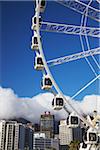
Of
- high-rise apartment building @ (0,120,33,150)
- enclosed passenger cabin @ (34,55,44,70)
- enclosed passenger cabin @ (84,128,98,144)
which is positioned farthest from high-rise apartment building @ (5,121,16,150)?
enclosed passenger cabin @ (84,128,98,144)

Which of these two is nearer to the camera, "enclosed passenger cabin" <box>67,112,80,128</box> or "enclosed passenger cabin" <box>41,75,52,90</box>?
"enclosed passenger cabin" <box>67,112,80,128</box>

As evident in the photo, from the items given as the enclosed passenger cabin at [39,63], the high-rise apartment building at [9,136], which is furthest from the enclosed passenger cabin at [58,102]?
the high-rise apartment building at [9,136]

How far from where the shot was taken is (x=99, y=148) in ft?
74.8

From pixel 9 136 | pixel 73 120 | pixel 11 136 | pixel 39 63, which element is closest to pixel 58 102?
pixel 73 120

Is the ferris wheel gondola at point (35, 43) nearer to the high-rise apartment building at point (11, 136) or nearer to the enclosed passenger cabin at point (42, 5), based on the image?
the enclosed passenger cabin at point (42, 5)

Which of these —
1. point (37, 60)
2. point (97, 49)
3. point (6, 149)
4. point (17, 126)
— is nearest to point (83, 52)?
point (97, 49)

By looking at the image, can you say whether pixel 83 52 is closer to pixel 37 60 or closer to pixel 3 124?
pixel 37 60

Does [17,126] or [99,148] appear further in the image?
[17,126]

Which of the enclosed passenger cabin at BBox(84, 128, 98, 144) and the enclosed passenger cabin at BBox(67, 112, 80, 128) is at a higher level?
the enclosed passenger cabin at BBox(67, 112, 80, 128)

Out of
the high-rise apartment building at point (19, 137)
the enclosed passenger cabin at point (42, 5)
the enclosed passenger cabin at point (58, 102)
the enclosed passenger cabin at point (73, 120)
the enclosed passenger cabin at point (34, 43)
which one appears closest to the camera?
the enclosed passenger cabin at point (73, 120)

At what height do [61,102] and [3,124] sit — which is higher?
[3,124]

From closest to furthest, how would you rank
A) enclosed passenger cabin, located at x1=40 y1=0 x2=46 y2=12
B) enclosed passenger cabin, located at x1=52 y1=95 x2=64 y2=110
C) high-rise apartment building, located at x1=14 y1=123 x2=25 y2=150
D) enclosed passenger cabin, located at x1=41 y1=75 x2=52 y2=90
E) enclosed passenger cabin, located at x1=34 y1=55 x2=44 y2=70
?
1. enclosed passenger cabin, located at x1=52 y1=95 x2=64 y2=110
2. enclosed passenger cabin, located at x1=41 y1=75 x2=52 y2=90
3. enclosed passenger cabin, located at x1=34 y1=55 x2=44 y2=70
4. enclosed passenger cabin, located at x1=40 y1=0 x2=46 y2=12
5. high-rise apartment building, located at x1=14 y1=123 x2=25 y2=150

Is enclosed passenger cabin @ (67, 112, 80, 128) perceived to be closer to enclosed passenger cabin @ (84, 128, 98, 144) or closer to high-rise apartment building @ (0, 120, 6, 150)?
enclosed passenger cabin @ (84, 128, 98, 144)

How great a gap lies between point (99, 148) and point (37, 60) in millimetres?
7092
